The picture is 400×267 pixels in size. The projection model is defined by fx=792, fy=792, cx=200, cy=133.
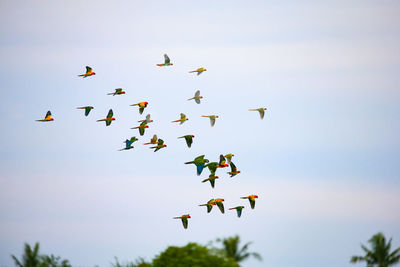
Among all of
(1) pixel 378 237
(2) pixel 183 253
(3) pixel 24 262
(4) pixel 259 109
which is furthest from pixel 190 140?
(1) pixel 378 237

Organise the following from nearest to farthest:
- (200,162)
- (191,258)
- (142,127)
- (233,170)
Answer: (200,162) → (233,170) → (142,127) → (191,258)

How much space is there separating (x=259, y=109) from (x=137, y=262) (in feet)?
87.4

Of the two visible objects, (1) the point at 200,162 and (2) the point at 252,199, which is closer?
(1) the point at 200,162

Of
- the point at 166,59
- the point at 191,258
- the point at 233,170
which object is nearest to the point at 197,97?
the point at 166,59

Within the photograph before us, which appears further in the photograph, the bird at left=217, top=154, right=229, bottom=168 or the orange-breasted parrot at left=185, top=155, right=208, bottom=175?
the bird at left=217, top=154, right=229, bottom=168

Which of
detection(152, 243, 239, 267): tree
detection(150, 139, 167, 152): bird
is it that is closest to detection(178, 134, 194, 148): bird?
detection(150, 139, 167, 152): bird

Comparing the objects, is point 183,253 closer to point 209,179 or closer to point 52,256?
point 52,256

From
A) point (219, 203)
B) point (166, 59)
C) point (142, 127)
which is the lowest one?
point (219, 203)

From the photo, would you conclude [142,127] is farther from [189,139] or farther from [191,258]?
[191,258]

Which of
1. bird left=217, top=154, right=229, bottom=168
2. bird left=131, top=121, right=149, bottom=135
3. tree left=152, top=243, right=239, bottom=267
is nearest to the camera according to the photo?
bird left=217, top=154, right=229, bottom=168

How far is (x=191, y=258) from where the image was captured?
72438 millimetres

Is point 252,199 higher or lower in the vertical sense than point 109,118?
lower

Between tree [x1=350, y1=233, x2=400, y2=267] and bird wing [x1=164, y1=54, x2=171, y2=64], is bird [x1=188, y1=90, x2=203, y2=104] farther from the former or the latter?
tree [x1=350, y1=233, x2=400, y2=267]

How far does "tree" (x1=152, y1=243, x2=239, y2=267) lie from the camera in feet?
237
